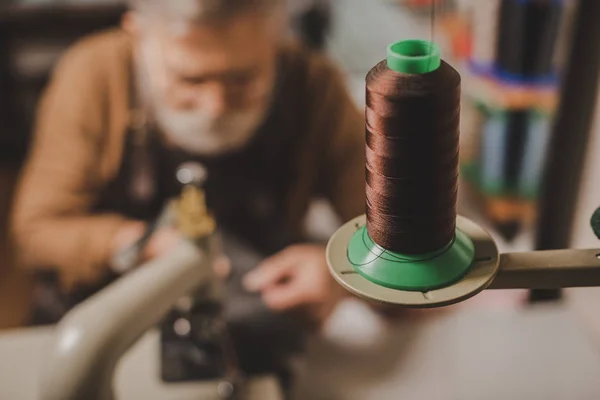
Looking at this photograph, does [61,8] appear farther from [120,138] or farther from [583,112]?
[583,112]

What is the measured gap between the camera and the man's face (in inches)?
36.7

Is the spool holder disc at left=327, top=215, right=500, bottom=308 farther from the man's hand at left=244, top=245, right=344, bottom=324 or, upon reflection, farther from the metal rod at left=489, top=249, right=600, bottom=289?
the man's hand at left=244, top=245, right=344, bottom=324

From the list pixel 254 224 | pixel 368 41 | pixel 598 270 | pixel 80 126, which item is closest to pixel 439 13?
pixel 368 41

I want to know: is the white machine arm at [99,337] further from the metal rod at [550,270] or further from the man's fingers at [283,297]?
the man's fingers at [283,297]

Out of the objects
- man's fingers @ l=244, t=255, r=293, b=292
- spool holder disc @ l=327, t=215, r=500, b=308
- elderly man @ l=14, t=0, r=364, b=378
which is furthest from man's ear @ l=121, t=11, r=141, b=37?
spool holder disc @ l=327, t=215, r=500, b=308

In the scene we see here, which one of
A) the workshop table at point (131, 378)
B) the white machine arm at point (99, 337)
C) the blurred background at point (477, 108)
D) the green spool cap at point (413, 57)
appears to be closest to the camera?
the green spool cap at point (413, 57)

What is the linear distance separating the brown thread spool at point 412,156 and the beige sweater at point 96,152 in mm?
549

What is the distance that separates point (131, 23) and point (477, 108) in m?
0.51

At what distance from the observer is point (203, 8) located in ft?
2.97

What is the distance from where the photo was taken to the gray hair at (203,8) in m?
0.91

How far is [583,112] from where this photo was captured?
3.06 feet

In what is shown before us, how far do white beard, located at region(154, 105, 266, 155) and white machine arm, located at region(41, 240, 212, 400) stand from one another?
0.41 metres

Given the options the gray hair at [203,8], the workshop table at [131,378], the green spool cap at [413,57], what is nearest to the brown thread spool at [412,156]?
the green spool cap at [413,57]

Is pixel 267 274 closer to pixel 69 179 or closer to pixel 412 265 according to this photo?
pixel 69 179
